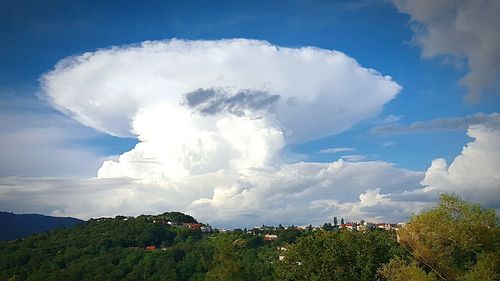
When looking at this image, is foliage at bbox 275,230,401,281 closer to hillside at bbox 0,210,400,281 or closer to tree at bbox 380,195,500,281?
hillside at bbox 0,210,400,281

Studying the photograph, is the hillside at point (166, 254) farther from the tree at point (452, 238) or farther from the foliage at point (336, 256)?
the tree at point (452, 238)

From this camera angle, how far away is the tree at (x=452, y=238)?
35.2 meters

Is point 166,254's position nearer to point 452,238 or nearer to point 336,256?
point 336,256

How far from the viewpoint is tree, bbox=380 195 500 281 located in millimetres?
35188

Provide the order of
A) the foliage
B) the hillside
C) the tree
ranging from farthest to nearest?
the hillside
the foliage
the tree

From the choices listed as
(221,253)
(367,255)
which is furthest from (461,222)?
(221,253)

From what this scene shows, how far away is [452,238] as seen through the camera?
116ft

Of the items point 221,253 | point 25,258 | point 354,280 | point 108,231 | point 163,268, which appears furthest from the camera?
point 108,231

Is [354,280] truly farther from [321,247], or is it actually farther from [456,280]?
[456,280]

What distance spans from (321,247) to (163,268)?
7782 cm

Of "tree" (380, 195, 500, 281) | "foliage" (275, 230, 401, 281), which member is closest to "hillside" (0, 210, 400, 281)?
"foliage" (275, 230, 401, 281)

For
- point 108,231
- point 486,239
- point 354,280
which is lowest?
Answer: point 354,280

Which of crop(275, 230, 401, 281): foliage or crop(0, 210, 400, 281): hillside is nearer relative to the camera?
crop(275, 230, 401, 281): foliage

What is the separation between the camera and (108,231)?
19325 cm
